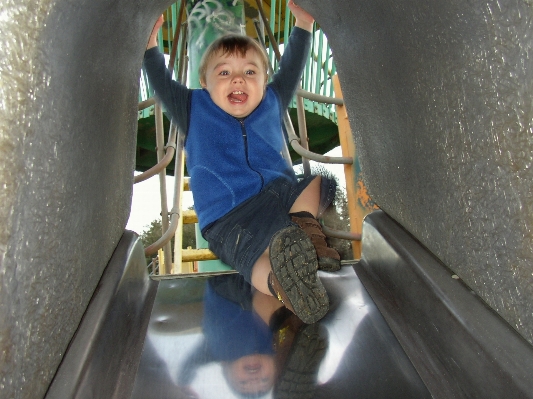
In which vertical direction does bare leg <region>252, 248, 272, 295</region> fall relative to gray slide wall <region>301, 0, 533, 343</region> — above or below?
below

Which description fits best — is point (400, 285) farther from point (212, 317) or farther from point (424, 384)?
point (212, 317)

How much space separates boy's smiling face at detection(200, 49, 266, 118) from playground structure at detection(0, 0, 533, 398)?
0.43 m

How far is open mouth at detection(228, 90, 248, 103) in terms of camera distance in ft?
4.49

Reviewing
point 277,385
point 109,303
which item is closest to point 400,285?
point 277,385

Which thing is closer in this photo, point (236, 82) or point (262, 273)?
point (262, 273)

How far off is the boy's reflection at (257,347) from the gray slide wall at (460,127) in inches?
10.0

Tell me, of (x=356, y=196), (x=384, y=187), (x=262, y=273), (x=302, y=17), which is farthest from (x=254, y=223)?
(x=356, y=196)

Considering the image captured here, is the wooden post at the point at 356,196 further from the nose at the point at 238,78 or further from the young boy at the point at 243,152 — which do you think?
the nose at the point at 238,78

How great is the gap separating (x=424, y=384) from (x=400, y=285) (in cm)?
23

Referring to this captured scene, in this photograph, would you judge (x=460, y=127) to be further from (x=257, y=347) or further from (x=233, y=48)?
(x=233, y=48)

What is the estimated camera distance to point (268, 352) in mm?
755

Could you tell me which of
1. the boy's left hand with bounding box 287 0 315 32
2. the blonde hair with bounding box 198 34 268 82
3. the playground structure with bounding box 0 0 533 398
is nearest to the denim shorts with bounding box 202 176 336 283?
the playground structure with bounding box 0 0 533 398

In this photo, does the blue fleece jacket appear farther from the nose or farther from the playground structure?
the playground structure

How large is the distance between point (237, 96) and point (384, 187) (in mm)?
577
